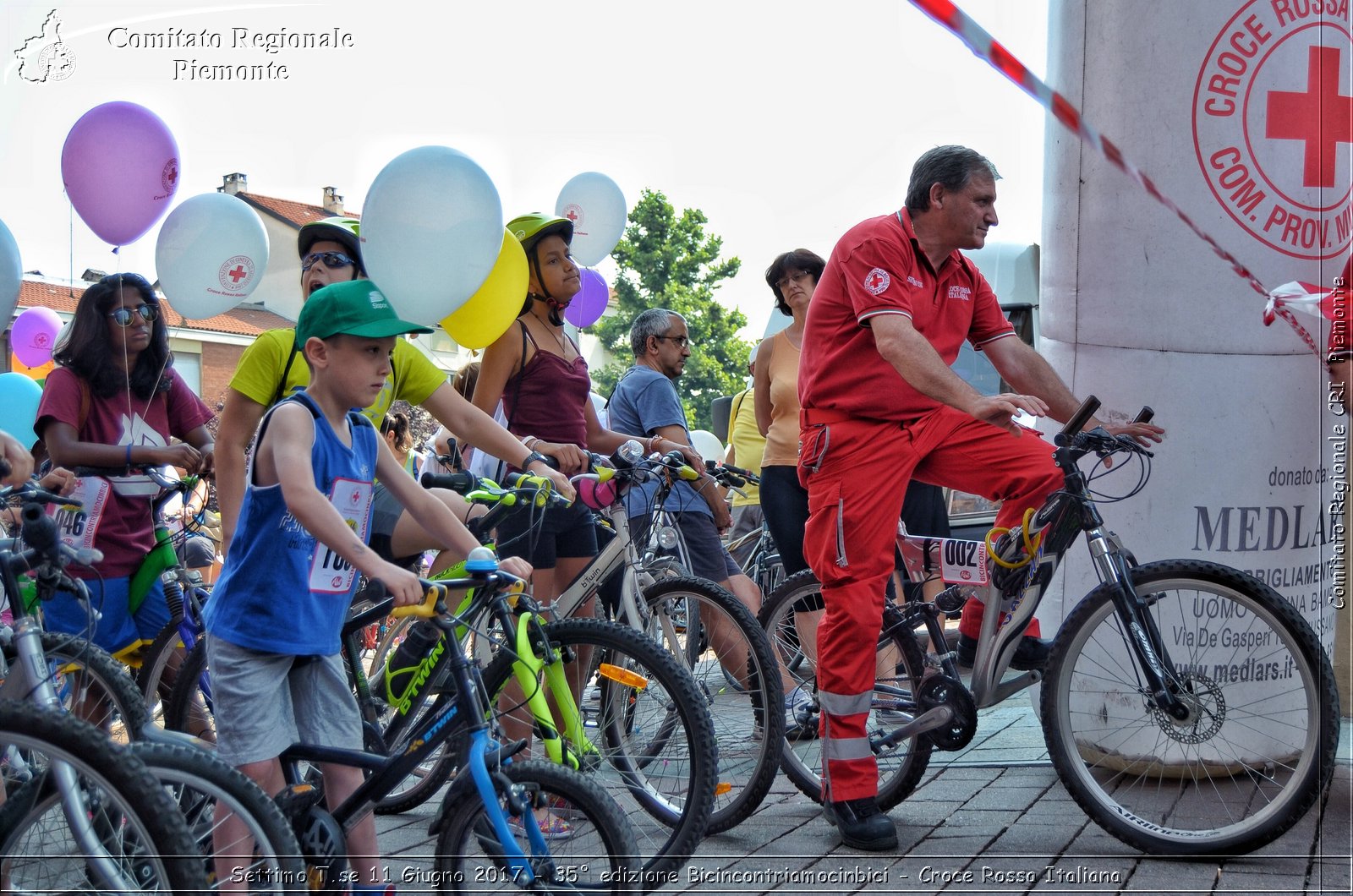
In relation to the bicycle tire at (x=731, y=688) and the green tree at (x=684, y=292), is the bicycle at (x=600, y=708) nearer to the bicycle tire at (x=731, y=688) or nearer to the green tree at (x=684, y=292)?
the bicycle tire at (x=731, y=688)

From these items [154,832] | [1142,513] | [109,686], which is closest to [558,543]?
[109,686]

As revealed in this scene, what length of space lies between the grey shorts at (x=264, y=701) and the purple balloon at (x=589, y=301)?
392cm

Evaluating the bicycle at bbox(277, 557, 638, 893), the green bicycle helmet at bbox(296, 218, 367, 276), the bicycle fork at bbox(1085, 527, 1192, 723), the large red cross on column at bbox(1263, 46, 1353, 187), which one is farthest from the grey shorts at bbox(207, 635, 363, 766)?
the large red cross on column at bbox(1263, 46, 1353, 187)

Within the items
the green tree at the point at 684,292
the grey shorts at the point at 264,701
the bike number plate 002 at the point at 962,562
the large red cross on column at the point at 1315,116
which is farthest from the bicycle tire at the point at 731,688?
the green tree at the point at 684,292

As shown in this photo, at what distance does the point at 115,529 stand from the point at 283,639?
2.13 m

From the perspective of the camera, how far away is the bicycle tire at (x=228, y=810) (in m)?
2.43

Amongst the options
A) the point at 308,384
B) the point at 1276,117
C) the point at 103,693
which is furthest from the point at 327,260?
the point at 1276,117

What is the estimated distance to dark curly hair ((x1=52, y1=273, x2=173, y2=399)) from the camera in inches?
184

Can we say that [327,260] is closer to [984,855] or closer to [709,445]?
[984,855]

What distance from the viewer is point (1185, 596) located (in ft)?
12.9

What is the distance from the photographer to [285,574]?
297 cm

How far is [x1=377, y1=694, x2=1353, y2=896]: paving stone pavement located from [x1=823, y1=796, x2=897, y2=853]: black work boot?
4 cm

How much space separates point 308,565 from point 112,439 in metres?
2.16

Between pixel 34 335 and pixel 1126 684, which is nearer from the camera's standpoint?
pixel 1126 684
